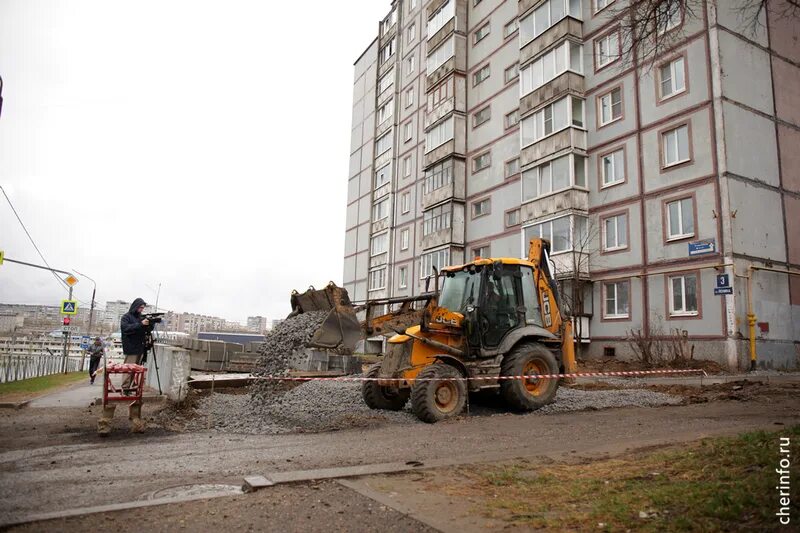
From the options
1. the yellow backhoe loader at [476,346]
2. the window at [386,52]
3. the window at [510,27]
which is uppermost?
the window at [386,52]

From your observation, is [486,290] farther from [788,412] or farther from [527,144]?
[527,144]

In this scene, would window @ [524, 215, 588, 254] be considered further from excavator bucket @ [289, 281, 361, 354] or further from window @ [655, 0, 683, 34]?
window @ [655, 0, 683, 34]

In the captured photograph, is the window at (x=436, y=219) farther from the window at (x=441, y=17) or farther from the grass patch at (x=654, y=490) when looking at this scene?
the grass patch at (x=654, y=490)

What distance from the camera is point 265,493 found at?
548 cm

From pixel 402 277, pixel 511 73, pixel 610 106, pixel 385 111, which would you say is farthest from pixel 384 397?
pixel 385 111

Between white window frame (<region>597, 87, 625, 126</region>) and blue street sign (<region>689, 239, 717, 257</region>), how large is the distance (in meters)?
7.33

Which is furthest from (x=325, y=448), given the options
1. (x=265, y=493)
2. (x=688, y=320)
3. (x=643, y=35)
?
(x=688, y=320)

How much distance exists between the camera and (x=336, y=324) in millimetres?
11562

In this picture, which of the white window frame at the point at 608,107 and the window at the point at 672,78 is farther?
the white window frame at the point at 608,107

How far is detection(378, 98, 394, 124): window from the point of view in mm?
47844

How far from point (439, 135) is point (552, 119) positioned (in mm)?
11260

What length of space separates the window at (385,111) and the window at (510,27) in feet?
47.3

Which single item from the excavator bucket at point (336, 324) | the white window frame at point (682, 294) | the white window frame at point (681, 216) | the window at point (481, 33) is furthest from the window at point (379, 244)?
the excavator bucket at point (336, 324)

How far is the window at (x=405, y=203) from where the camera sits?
4306 centimetres
